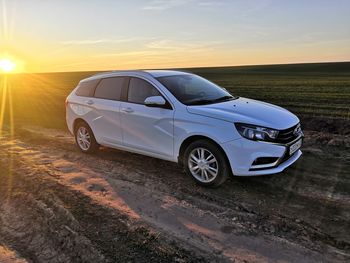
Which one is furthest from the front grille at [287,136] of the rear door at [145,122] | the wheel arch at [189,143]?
the rear door at [145,122]

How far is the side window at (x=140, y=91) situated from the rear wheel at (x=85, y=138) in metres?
1.58

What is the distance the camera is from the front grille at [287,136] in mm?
5535

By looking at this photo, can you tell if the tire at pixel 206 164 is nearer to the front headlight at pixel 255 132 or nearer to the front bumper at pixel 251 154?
the front bumper at pixel 251 154

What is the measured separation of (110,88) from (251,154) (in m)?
3.49

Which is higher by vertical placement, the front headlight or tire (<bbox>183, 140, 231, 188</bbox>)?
the front headlight

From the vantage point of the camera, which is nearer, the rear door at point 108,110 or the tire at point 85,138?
the rear door at point 108,110

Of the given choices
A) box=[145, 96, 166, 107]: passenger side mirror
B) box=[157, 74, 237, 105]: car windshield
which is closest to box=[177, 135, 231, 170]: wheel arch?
box=[157, 74, 237, 105]: car windshield

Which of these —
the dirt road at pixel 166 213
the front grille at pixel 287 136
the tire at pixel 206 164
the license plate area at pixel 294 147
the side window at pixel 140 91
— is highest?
the side window at pixel 140 91

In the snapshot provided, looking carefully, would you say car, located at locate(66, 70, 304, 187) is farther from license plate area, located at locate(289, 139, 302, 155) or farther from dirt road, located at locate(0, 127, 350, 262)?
dirt road, located at locate(0, 127, 350, 262)

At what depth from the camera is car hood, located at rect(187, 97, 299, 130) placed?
5.55 metres

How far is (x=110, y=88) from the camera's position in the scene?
7.56m

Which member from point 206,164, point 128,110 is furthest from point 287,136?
point 128,110

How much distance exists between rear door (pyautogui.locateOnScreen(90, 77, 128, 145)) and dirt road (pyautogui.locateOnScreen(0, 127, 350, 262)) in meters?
0.57

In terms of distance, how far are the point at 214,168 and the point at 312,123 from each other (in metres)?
6.45
